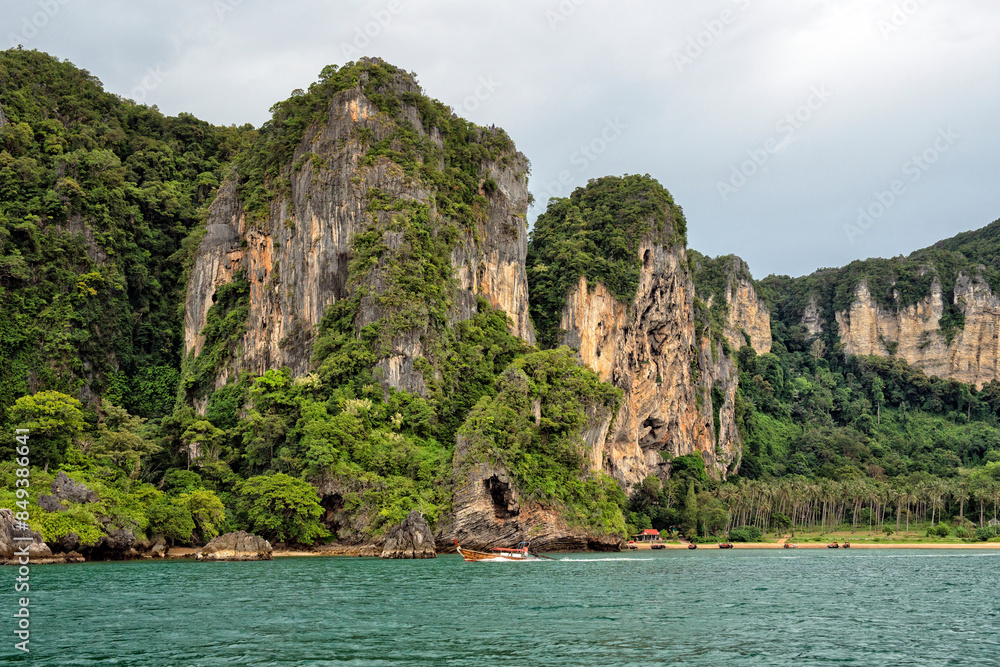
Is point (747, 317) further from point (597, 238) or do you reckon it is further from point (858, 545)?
point (858, 545)

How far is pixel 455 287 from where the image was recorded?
217 ft

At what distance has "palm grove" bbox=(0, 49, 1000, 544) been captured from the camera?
1994 inches

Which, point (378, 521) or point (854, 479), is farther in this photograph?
point (854, 479)

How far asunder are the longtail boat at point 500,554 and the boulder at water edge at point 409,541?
6.63 feet

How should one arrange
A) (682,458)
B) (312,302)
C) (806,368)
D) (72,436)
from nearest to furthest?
(72,436) → (312,302) → (682,458) → (806,368)

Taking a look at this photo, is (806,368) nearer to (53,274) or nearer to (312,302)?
(312,302)

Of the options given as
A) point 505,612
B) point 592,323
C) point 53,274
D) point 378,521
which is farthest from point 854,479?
Result: point 53,274

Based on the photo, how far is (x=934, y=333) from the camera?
12838cm

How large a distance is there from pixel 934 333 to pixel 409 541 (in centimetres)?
10897

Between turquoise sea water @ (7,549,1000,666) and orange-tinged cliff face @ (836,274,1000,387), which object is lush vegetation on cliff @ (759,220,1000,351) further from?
turquoise sea water @ (7,549,1000,666)

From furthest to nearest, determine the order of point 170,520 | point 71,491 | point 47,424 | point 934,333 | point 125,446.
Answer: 1. point 934,333
2. point 125,446
3. point 170,520
4. point 47,424
5. point 71,491

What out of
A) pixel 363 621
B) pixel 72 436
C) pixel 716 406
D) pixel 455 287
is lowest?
pixel 363 621

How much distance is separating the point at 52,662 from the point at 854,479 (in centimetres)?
8624

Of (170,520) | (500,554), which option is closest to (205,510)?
(170,520)
